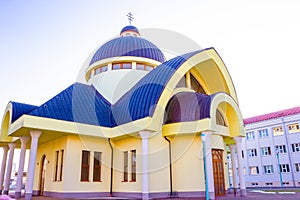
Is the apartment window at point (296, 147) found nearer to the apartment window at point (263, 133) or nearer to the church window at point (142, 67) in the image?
the apartment window at point (263, 133)

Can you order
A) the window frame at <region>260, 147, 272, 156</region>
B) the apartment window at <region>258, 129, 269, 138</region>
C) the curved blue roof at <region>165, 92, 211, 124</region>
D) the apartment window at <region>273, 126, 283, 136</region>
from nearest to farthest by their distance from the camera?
the curved blue roof at <region>165, 92, 211, 124</region>, the apartment window at <region>273, 126, 283, 136</region>, the window frame at <region>260, 147, 272, 156</region>, the apartment window at <region>258, 129, 269, 138</region>

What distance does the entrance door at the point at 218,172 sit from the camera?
14625 millimetres

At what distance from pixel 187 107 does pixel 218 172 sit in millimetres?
4279

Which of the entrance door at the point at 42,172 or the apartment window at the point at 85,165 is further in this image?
the entrance door at the point at 42,172

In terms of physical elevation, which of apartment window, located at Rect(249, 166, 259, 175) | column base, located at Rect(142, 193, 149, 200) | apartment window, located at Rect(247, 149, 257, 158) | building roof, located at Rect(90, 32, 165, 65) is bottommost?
column base, located at Rect(142, 193, 149, 200)

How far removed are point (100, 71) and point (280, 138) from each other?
27432 millimetres

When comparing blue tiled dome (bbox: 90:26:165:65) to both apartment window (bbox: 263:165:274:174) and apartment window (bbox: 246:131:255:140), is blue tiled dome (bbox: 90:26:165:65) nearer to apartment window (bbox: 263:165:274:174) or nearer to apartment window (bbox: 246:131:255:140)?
apartment window (bbox: 246:131:255:140)

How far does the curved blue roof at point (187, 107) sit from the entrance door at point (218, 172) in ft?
8.47

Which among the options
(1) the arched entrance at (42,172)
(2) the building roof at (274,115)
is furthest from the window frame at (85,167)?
(2) the building roof at (274,115)

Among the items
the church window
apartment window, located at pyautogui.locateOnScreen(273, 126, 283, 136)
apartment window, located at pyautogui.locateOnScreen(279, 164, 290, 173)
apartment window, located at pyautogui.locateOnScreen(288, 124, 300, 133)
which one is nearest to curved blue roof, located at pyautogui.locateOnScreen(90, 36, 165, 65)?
the church window

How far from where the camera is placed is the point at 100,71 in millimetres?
21125

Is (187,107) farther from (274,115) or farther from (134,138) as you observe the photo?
(274,115)

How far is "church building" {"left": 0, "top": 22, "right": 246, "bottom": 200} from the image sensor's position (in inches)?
529

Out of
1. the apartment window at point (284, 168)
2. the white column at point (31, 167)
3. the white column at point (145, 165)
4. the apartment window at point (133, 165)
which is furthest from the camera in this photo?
the apartment window at point (284, 168)
